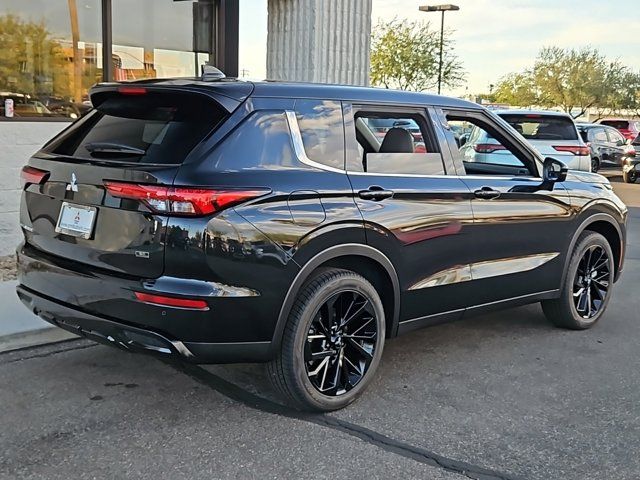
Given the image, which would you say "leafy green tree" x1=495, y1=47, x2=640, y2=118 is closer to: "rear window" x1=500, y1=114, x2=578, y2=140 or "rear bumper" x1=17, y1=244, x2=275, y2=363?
"rear window" x1=500, y1=114, x2=578, y2=140

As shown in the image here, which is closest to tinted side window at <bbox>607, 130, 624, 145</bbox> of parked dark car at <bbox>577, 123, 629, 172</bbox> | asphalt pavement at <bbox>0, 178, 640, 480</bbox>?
parked dark car at <bbox>577, 123, 629, 172</bbox>

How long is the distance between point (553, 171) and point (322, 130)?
212 centimetres

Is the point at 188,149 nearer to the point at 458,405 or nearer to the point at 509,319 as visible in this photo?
the point at 458,405

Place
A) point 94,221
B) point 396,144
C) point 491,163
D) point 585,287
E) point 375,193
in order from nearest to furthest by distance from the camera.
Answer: point 94,221
point 375,193
point 396,144
point 585,287
point 491,163

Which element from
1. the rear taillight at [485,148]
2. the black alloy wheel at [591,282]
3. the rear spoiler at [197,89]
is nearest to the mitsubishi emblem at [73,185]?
the rear spoiler at [197,89]

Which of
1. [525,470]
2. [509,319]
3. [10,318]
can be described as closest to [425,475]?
[525,470]

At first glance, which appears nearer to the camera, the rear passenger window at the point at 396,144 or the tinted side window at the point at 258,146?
the tinted side window at the point at 258,146

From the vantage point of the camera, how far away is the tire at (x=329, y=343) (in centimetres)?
377

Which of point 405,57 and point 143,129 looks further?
point 405,57

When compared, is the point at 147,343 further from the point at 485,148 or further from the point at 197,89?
the point at 485,148

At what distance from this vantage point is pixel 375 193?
13.3 feet

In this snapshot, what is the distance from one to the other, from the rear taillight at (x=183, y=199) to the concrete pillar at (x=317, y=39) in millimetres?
6771

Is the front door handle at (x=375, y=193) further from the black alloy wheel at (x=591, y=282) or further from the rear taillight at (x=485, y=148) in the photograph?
the rear taillight at (x=485, y=148)

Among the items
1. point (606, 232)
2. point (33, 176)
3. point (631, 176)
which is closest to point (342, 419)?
point (33, 176)
